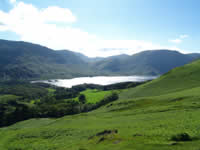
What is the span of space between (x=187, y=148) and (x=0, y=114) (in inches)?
6335

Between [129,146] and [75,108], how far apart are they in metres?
108

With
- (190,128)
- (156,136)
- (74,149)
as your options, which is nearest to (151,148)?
(156,136)

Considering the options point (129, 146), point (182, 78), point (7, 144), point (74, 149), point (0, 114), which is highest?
point (182, 78)

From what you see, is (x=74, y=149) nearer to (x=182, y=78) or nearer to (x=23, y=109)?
(x=182, y=78)

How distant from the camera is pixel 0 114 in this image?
133125 millimetres

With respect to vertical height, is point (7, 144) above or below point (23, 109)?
above

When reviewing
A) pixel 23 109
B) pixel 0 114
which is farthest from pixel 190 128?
pixel 0 114

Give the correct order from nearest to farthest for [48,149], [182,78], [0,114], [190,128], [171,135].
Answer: [171,135] → [190,128] → [48,149] → [182,78] → [0,114]

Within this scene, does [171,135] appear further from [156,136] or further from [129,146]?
[129,146]

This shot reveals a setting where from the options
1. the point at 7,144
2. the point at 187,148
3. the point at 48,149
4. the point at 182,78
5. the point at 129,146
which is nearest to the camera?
the point at 187,148

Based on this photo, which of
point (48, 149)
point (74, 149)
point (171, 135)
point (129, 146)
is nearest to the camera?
point (129, 146)

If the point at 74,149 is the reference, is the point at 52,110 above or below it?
below

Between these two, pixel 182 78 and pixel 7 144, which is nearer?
pixel 7 144

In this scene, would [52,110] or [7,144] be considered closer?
[7,144]
